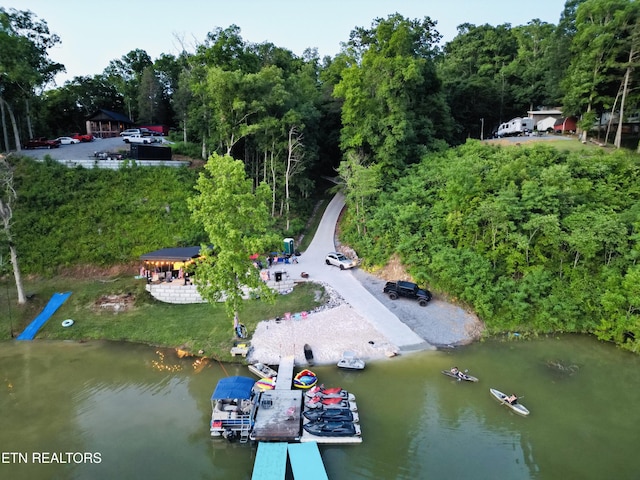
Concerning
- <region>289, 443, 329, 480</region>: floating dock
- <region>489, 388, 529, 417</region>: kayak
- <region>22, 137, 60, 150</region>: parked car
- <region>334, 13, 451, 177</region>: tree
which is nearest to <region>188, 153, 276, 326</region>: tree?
<region>289, 443, 329, 480</region>: floating dock

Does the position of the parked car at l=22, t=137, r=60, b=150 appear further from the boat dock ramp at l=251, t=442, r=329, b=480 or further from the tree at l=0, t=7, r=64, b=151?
the boat dock ramp at l=251, t=442, r=329, b=480

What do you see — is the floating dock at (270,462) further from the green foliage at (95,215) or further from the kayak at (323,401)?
the green foliage at (95,215)

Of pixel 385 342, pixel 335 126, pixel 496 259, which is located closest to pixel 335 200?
pixel 335 126

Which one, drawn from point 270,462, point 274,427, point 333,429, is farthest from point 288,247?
point 270,462

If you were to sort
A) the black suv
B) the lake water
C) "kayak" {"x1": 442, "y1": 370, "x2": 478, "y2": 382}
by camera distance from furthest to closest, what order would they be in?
1. the black suv
2. "kayak" {"x1": 442, "y1": 370, "x2": 478, "y2": 382}
3. the lake water

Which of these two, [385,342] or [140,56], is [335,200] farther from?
[140,56]

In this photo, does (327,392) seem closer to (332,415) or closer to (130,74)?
(332,415)

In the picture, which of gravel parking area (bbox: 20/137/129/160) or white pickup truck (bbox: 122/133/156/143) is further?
white pickup truck (bbox: 122/133/156/143)

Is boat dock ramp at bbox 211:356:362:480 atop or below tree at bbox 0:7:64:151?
below
